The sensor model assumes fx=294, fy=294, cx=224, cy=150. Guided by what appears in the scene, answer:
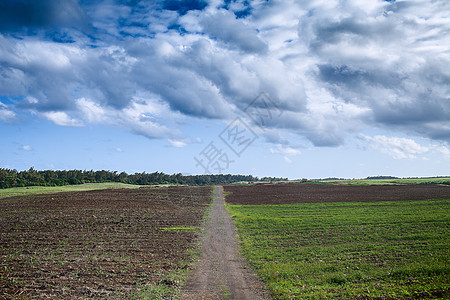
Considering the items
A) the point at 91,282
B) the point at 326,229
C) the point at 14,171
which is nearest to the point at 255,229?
the point at 326,229

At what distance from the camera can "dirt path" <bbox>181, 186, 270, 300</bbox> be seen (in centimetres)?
911

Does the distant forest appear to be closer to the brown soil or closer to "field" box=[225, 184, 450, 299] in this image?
the brown soil

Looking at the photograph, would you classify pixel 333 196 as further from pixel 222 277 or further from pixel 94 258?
pixel 94 258

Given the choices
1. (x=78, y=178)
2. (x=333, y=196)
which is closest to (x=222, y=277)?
(x=333, y=196)

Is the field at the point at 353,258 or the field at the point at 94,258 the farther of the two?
the field at the point at 94,258

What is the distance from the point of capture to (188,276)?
1096 cm

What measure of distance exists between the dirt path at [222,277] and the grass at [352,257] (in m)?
0.55

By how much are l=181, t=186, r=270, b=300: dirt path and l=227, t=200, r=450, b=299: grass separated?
552 mm

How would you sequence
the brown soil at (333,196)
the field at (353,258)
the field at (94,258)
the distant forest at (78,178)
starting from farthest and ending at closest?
1. the distant forest at (78,178)
2. the brown soil at (333,196)
3. the field at (94,258)
4. the field at (353,258)

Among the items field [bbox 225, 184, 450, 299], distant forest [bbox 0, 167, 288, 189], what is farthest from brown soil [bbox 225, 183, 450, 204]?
distant forest [bbox 0, 167, 288, 189]

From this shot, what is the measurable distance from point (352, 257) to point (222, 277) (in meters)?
5.85

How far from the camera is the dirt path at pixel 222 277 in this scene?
9.11 meters

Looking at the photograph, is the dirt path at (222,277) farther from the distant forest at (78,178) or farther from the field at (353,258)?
the distant forest at (78,178)

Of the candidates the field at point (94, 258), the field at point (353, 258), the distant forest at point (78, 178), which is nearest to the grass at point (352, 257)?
the field at point (353, 258)
